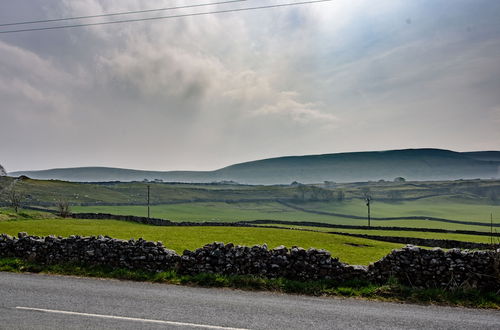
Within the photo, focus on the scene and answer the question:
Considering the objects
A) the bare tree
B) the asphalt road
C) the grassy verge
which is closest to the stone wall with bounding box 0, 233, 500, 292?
the grassy verge

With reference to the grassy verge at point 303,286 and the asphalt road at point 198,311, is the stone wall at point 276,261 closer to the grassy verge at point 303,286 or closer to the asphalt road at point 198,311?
the grassy verge at point 303,286

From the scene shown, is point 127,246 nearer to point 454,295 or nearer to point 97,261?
point 97,261

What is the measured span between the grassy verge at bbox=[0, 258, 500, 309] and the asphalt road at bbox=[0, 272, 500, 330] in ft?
2.01

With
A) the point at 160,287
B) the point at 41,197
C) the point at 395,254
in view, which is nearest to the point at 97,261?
the point at 160,287

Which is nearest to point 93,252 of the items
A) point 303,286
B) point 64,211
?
point 303,286

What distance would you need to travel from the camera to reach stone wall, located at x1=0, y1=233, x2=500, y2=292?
1155cm

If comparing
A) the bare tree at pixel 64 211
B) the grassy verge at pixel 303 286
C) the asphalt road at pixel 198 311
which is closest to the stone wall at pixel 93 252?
the grassy verge at pixel 303 286

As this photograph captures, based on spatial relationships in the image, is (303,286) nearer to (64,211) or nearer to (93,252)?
(93,252)

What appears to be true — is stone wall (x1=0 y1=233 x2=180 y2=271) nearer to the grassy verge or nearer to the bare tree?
the grassy verge

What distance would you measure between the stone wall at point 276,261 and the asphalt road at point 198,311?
1.58m

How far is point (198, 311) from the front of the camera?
30.3 ft

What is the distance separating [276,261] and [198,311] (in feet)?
14.3

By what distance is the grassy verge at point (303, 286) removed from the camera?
35.4 feet

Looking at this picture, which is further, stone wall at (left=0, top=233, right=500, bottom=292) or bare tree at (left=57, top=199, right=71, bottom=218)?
bare tree at (left=57, top=199, right=71, bottom=218)
